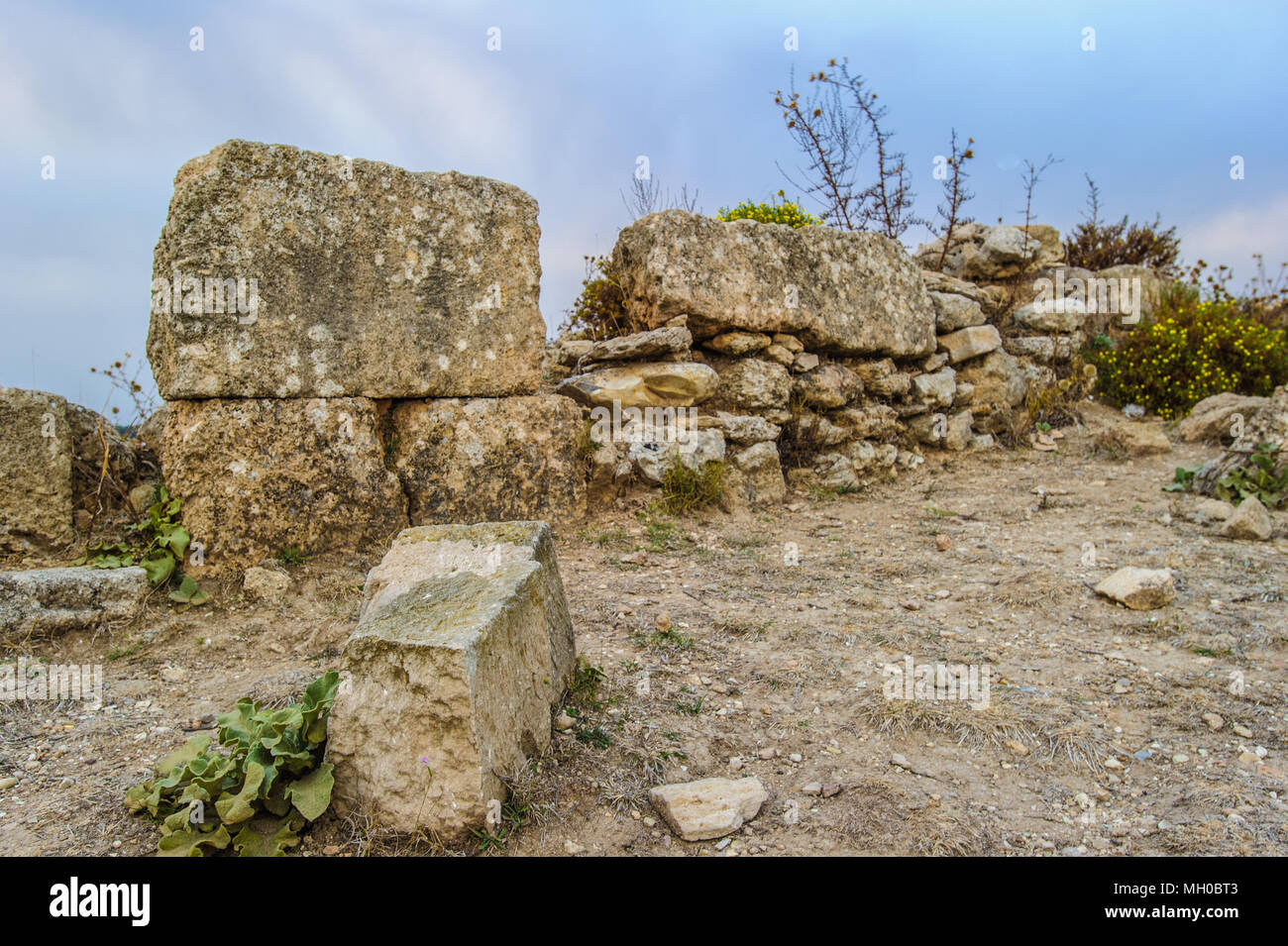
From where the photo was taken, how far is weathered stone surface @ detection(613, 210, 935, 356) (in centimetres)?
620

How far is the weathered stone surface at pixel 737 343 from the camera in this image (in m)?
6.48

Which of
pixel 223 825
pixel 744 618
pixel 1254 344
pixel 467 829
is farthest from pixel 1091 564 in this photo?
pixel 1254 344

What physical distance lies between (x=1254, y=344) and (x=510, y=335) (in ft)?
27.8

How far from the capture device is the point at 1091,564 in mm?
4902

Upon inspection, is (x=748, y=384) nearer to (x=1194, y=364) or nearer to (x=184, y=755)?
(x=184, y=755)

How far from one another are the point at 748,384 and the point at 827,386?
2.79 feet

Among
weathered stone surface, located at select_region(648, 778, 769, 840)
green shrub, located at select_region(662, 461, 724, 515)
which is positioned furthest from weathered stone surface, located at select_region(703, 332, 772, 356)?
weathered stone surface, located at select_region(648, 778, 769, 840)

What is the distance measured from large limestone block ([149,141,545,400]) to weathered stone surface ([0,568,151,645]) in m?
1.01

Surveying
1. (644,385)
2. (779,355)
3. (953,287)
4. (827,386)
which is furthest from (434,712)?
(953,287)

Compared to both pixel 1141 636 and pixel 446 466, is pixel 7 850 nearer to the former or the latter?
pixel 446 466

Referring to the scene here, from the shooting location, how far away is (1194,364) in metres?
8.71

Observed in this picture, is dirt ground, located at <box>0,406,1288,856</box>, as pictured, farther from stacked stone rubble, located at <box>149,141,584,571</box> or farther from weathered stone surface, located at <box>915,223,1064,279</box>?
weathered stone surface, located at <box>915,223,1064,279</box>

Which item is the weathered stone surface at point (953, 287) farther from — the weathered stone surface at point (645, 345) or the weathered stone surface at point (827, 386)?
the weathered stone surface at point (645, 345)

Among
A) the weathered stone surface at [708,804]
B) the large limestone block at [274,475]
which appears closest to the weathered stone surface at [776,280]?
the large limestone block at [274,475]
